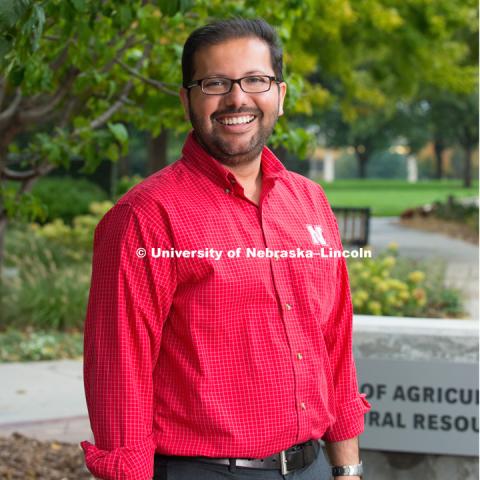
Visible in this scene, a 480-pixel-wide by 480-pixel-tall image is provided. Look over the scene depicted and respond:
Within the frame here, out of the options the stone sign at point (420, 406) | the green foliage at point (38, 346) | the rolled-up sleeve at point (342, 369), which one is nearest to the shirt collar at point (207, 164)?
the rolled-up sleeve at point (342, 369)

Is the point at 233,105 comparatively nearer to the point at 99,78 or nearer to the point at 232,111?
the point at 232,111

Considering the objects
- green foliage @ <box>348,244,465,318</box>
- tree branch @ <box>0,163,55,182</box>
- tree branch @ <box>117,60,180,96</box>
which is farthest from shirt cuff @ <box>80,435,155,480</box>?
green foliage @ <box>348,244,465,318</box>

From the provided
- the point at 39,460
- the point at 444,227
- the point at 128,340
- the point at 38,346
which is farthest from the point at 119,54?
the point at 444,227

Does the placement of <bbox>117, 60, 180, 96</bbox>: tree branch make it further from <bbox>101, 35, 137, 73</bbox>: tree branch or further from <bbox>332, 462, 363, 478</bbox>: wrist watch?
<bbox>332, 462, 363, 478</bbox>: wrist watch

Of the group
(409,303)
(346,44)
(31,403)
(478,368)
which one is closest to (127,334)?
(478,368)

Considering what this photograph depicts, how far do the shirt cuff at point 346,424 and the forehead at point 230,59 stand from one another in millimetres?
982

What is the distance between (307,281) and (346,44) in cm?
1426

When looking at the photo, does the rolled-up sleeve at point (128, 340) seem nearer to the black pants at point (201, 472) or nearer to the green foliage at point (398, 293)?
the black pants at point (201, 472)

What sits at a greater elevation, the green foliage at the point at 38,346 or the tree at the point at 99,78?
the tree at the point at 99,78

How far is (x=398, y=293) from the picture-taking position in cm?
908

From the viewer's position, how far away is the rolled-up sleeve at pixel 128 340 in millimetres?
2135

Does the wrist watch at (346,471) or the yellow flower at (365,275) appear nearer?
the wrist watch at (346,471)

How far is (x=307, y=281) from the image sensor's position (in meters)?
2.37

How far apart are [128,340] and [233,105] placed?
63cm
